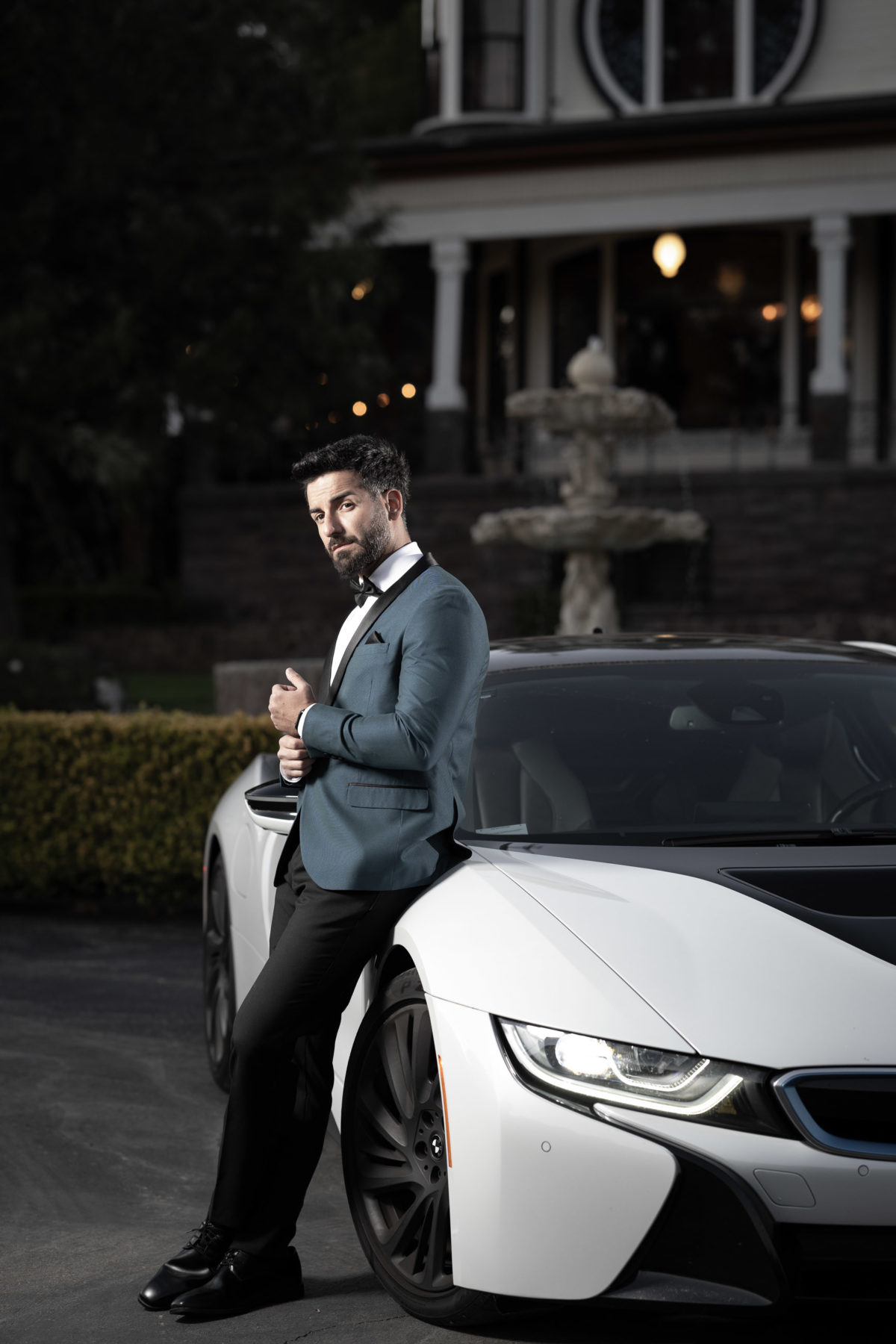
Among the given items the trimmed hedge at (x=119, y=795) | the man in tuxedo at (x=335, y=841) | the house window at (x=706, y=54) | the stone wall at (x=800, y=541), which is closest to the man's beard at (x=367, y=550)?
the man in tuxedo at (x=335, y=841)

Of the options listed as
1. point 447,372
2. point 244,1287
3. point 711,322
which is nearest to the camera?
point 244,1287

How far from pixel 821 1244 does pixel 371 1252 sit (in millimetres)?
1113

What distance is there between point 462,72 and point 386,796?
25339 millimetres

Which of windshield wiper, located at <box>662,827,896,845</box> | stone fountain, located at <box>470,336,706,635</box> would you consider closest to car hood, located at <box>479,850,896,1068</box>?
windshield wiper, located at <box>662,827,896,845</box>

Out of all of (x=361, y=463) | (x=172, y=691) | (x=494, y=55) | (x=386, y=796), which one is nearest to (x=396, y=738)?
(x=386, y=796)

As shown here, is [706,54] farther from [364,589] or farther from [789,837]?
[364,589]

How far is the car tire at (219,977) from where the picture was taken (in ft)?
18.1

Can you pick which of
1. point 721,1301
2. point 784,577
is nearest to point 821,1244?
point 721,1301

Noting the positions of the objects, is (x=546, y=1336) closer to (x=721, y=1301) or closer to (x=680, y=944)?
(x=721, y=1301)

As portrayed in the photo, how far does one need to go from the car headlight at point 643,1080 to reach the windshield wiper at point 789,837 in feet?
2.97

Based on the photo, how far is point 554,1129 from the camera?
3.07m

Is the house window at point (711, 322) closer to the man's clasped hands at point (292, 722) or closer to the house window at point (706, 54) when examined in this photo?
the house window at point (706, 54)

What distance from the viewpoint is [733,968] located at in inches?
126

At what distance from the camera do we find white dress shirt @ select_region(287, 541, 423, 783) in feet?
12.2
